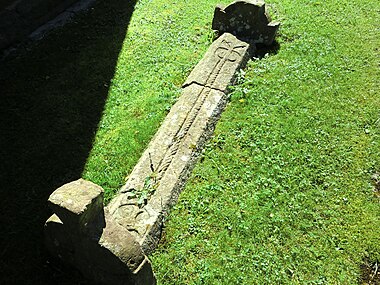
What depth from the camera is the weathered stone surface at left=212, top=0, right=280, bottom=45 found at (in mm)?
6445

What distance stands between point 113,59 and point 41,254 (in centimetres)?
359

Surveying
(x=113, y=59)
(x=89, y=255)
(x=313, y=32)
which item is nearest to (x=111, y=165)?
(x=89, y=255)

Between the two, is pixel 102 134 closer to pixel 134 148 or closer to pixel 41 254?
pixel 134 148

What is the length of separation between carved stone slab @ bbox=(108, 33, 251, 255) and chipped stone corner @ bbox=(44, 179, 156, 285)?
0.55 metres

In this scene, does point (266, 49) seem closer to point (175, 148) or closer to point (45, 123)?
point (175, 148)

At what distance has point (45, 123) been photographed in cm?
495

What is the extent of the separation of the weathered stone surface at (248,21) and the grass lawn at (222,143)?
0.37 m

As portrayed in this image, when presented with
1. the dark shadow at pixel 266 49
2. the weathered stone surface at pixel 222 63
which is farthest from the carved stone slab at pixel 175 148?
the dark shadow at pixel 266 49

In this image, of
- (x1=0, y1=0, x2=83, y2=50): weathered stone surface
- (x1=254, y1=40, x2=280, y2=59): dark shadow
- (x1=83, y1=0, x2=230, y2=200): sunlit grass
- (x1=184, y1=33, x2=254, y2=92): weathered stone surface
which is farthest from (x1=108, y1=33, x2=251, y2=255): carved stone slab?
(x1=0, y1=0, x2=83, y2=50): weathered stone surface

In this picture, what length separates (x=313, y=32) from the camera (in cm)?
706

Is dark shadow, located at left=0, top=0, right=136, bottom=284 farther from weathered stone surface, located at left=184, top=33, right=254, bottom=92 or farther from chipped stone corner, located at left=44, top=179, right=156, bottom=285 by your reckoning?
weathered stone surface, located at left=184, top=33, right=254, bottom=92

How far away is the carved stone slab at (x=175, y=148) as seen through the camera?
3.80 metres

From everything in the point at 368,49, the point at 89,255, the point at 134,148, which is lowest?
the point at 368,49

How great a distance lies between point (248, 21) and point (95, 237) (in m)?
4.91
